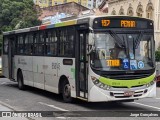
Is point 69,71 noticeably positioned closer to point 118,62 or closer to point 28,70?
point 118,62

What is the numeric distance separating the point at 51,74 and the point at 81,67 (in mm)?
2927

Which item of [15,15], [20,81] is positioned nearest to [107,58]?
[20,81]

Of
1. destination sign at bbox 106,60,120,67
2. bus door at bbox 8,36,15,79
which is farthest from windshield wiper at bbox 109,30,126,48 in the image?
bus door at bbox 8,36,15,79

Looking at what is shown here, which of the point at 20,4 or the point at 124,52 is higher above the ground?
the point at 20,4

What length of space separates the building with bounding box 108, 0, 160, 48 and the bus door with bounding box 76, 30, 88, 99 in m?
27.6

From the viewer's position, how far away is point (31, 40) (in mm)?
19000

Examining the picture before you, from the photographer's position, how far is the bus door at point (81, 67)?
13617 millimetres

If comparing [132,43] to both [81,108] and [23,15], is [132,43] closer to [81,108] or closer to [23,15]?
[81,108]

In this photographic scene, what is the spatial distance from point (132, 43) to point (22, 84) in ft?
28.2

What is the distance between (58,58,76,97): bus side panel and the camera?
14414mm

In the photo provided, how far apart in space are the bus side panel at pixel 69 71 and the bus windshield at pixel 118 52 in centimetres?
147

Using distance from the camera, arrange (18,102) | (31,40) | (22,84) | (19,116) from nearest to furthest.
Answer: (19,116) < (18,102) < (31,40) < (22,84)

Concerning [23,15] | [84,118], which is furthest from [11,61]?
[23,15]

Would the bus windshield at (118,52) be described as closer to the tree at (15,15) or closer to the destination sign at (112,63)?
the destination sign at (112,63)
